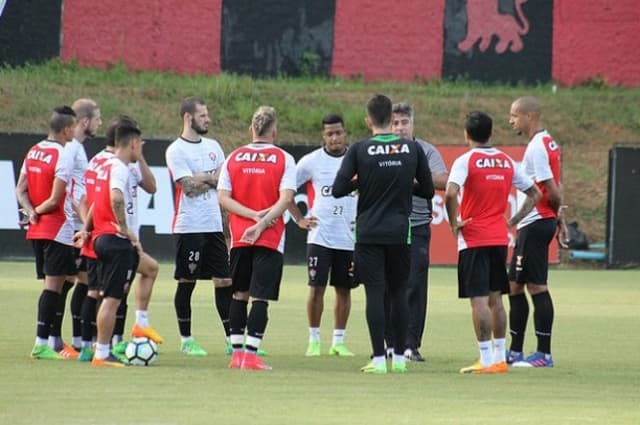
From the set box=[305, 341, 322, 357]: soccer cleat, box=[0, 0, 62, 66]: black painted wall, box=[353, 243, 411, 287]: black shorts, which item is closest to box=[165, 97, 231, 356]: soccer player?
box=[305, 341, 322, 357]: soccer cleat

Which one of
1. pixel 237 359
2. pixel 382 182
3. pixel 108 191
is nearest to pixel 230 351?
pixel 237 359

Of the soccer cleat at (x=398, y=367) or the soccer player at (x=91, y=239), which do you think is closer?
the soccer cleat at (x=398, y=367)

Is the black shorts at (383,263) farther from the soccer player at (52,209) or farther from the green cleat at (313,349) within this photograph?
the soccer player at (52,209)

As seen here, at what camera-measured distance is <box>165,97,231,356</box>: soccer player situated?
13930 millimetres

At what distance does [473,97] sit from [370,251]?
26.9m

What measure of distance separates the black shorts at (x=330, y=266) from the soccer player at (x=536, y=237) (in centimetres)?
169

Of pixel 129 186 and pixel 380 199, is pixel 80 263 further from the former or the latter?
pixel 380 199

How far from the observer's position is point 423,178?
12.3 m

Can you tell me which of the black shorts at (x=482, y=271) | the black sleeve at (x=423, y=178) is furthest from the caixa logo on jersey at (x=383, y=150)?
the black shorts at (x=482, y=271)

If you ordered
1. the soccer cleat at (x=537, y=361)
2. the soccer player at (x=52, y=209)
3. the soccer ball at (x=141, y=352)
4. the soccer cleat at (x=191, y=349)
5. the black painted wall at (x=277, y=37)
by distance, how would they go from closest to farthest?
the soccer ball at (x=141, y=352)
the soccer cleat at (x=537, y=361)
the soccer player at (x=52, y=209)
the soccer cleat at (x=191, y=349)
the black painted wall at (x=277, y=37)

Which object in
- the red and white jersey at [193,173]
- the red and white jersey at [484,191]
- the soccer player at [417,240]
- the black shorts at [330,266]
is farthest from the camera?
the black shorts at [330,266]

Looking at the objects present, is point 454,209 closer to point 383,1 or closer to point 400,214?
point 400,214

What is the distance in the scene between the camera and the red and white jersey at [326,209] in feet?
46.4

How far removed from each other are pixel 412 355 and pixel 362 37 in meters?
26.3
